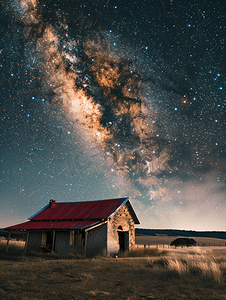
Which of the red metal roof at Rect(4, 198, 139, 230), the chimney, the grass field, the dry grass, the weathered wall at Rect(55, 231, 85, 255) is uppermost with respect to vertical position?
the chimney

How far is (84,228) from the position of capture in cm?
1791

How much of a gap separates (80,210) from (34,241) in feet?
17.5

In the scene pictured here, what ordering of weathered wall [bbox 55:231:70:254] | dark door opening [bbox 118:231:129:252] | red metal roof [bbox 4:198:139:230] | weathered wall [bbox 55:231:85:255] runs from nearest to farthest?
weathered wall [bbox 55:231:85:255], weathered wall [bbox 55:231:70:254], red metal roof [bbox 4:198:139:230], dark door opening [bbox 118:231:129:252]

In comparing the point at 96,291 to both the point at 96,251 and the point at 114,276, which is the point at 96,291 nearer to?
the point at 114,276

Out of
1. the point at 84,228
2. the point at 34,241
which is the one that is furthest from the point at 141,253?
the point at 34,241

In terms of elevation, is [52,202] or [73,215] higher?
[52,202]

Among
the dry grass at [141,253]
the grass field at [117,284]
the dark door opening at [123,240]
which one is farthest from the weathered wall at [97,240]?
the grass field at [117,284]

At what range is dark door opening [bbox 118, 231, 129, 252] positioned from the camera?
71.9ft

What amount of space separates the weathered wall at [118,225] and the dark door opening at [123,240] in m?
0.42

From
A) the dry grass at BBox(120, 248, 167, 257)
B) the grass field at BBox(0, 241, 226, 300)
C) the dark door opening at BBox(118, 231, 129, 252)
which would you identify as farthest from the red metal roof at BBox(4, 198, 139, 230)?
the grass field at BBox(0, 241, 226, 300)

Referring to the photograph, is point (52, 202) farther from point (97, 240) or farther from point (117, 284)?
point (117, 284)

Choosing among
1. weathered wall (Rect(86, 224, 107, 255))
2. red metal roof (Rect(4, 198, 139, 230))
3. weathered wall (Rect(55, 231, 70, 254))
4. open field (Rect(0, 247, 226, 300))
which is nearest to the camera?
open field (Rect(0, 247, 226, 300))

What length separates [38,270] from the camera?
10531 millimetres

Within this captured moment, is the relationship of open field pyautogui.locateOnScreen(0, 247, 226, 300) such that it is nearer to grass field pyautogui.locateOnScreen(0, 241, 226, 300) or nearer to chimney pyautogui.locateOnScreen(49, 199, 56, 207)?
grass field pyautogui.locateOnScreen(0, 241, 226, 300)
